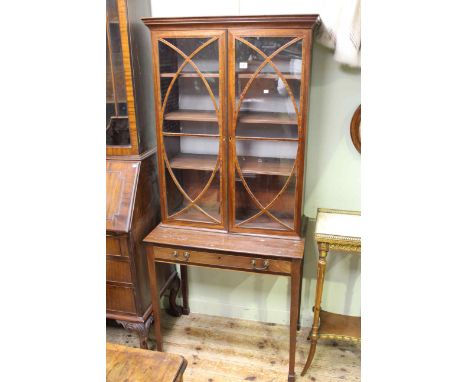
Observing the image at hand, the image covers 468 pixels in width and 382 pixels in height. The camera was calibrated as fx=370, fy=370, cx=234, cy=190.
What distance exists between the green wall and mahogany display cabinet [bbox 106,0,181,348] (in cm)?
48

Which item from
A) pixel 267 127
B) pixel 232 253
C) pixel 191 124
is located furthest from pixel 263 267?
pixel 191 124

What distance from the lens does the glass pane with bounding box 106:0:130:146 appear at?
65.4 inches

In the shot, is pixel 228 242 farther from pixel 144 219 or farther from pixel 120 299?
pixel 120 299

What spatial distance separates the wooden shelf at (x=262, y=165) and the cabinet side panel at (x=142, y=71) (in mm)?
531

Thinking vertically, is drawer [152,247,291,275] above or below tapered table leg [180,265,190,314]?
above

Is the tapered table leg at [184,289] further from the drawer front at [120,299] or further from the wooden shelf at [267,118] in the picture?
the wooden shelf at [267,118]

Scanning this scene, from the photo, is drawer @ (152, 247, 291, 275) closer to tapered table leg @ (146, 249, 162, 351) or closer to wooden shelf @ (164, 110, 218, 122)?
tapered table leg @ (146, 249, 162, 351)

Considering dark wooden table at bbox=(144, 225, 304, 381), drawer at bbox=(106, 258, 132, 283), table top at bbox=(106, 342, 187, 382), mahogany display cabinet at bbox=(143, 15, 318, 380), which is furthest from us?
drawer at bbox=(106, 258, 132, 283)

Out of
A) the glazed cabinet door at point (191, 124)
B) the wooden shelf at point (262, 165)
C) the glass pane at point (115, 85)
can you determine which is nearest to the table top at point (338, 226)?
the wooden shelf at point (262, 165)

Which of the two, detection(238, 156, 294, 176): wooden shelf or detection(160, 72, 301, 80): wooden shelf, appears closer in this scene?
detection(160, 72, 301, 80): wooden shelf

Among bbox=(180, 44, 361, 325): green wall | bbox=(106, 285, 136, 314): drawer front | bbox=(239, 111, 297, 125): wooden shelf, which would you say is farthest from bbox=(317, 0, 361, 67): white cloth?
bbox=(106, 285, 136, 314): drawer front

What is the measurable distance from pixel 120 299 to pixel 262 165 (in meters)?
0.98

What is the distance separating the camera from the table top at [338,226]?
1.62 m
